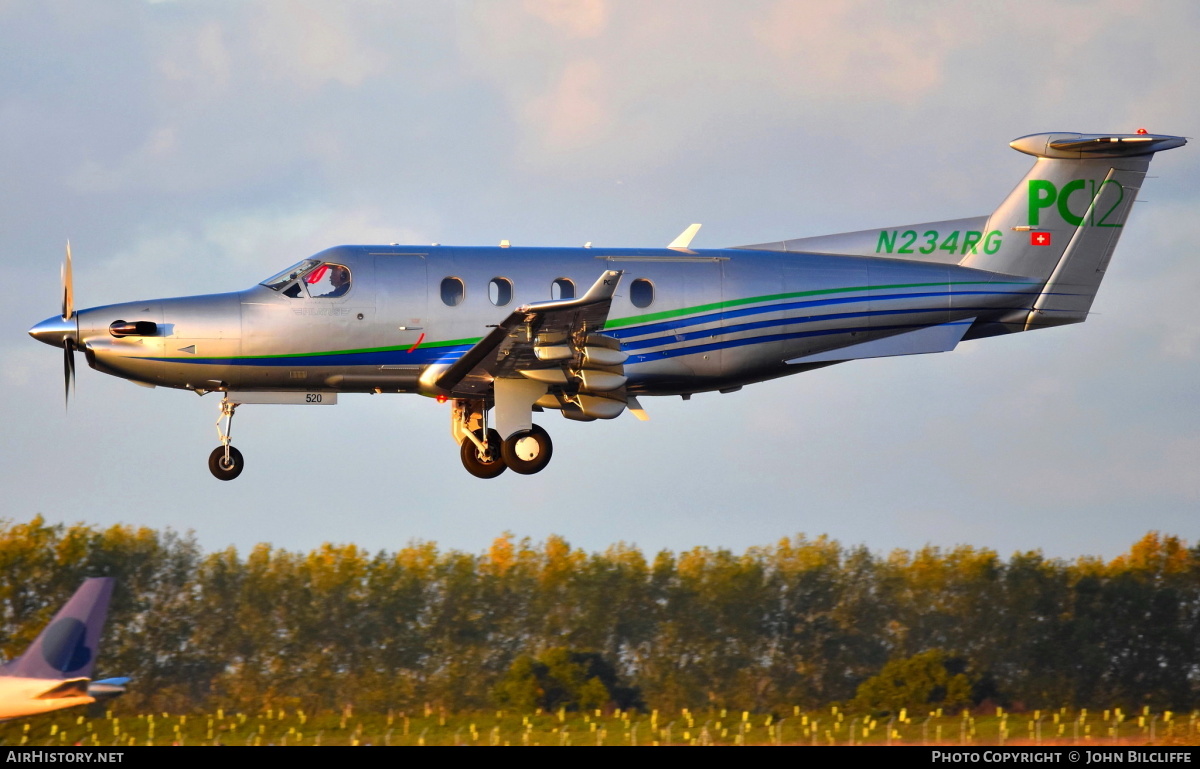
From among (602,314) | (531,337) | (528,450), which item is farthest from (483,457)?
(602,314)

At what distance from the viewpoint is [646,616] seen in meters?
36.4

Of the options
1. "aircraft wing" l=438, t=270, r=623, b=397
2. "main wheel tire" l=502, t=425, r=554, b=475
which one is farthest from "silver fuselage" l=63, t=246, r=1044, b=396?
"main wheel tire" l=502, t=425, r=554, b=475

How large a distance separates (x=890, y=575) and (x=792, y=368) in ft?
52.3

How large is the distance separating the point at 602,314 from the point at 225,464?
19.9 ft

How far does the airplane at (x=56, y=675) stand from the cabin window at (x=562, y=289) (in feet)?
23.3

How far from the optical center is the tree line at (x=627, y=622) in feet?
112

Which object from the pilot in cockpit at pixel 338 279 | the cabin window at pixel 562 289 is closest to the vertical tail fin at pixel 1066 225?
the cabin window at pixel 562 289

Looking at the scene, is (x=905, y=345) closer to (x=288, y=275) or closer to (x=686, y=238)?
(x=686, y=238)

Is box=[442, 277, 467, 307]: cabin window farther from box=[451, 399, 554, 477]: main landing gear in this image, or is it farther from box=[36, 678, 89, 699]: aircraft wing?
box=[36, 678, 89, 699]: aircraft wing

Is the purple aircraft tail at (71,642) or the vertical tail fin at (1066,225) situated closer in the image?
the purple aircraft tail at (71,642)

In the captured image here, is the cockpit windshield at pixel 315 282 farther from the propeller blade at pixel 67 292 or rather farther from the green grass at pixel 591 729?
the green grass at pixel 591 729

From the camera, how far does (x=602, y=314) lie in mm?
17828

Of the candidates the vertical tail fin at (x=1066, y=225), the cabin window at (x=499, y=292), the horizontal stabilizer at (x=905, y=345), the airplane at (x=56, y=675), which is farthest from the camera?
the vertical tail fin at (x=1066, y=225)
